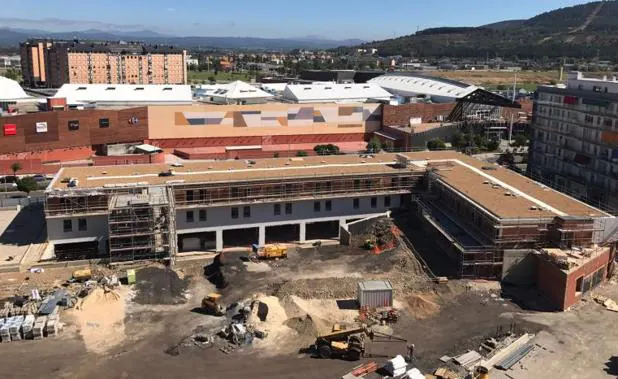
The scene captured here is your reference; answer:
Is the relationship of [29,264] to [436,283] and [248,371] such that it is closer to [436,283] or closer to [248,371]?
[248,371]

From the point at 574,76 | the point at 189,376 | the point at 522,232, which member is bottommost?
the point at 189,376

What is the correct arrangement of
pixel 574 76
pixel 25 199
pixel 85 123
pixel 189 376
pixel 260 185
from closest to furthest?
1. pixel 189 376
2. pixel 260 185
3. pixel 25 199
4. pixel 574 76
5. pixel 85 123

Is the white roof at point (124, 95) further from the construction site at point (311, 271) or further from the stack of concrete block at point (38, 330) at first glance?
the stack of concrete block at point (38, 330)

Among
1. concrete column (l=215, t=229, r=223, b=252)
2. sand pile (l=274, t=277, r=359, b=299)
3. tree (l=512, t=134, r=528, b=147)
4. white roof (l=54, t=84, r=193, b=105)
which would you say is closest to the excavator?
sand pile (l=274, t=277, r=359, b=299)

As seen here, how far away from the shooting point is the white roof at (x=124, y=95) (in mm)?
67312

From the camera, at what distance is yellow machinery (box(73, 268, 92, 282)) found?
3057 centimetres

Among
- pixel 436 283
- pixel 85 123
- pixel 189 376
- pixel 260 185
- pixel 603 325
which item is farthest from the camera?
pixel 85 123

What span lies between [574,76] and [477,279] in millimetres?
26889

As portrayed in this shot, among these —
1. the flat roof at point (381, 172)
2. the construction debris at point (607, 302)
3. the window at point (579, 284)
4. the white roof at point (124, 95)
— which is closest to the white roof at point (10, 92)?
the white roof at point (124, 95)

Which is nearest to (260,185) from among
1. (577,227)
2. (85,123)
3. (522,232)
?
(522,232)

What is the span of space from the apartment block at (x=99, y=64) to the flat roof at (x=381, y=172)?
79199mm

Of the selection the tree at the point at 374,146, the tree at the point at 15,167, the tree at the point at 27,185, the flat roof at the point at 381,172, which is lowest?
the tree at the point at 27,185

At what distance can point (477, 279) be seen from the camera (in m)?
31.2

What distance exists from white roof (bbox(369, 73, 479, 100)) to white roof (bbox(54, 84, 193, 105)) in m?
33.3
